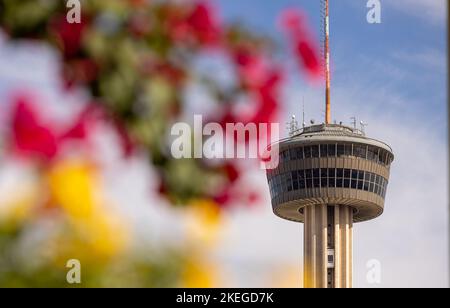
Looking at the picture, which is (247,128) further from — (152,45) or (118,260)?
(118,260)

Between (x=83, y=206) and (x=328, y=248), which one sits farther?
(x=328, y=248)

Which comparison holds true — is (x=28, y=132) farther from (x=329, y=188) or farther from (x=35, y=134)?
(x=329, y=188)

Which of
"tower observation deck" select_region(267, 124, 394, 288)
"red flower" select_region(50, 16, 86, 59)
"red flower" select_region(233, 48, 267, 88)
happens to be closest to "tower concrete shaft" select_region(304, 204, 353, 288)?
"tower observation deck" select_region(267, 124, 394, 288)

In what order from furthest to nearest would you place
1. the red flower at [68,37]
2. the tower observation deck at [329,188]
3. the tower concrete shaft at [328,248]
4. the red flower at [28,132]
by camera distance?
the tower observation deck at [329,188] < the tower concrete shaft at [328,248] < the red flower at [68,37] < the red flower at [28,132]

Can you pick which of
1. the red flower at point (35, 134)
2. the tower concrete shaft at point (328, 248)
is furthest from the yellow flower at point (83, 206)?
the tower concrete shaft at point (328, 248)

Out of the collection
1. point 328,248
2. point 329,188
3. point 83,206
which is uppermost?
point 329,188

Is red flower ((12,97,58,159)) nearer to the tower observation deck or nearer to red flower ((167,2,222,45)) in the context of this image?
red flower ((167,2,222,45))

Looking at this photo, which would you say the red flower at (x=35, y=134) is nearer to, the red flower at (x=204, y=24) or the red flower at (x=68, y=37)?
the red flower at (x=68, y=37)

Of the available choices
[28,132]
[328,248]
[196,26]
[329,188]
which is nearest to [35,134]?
[28,132]
